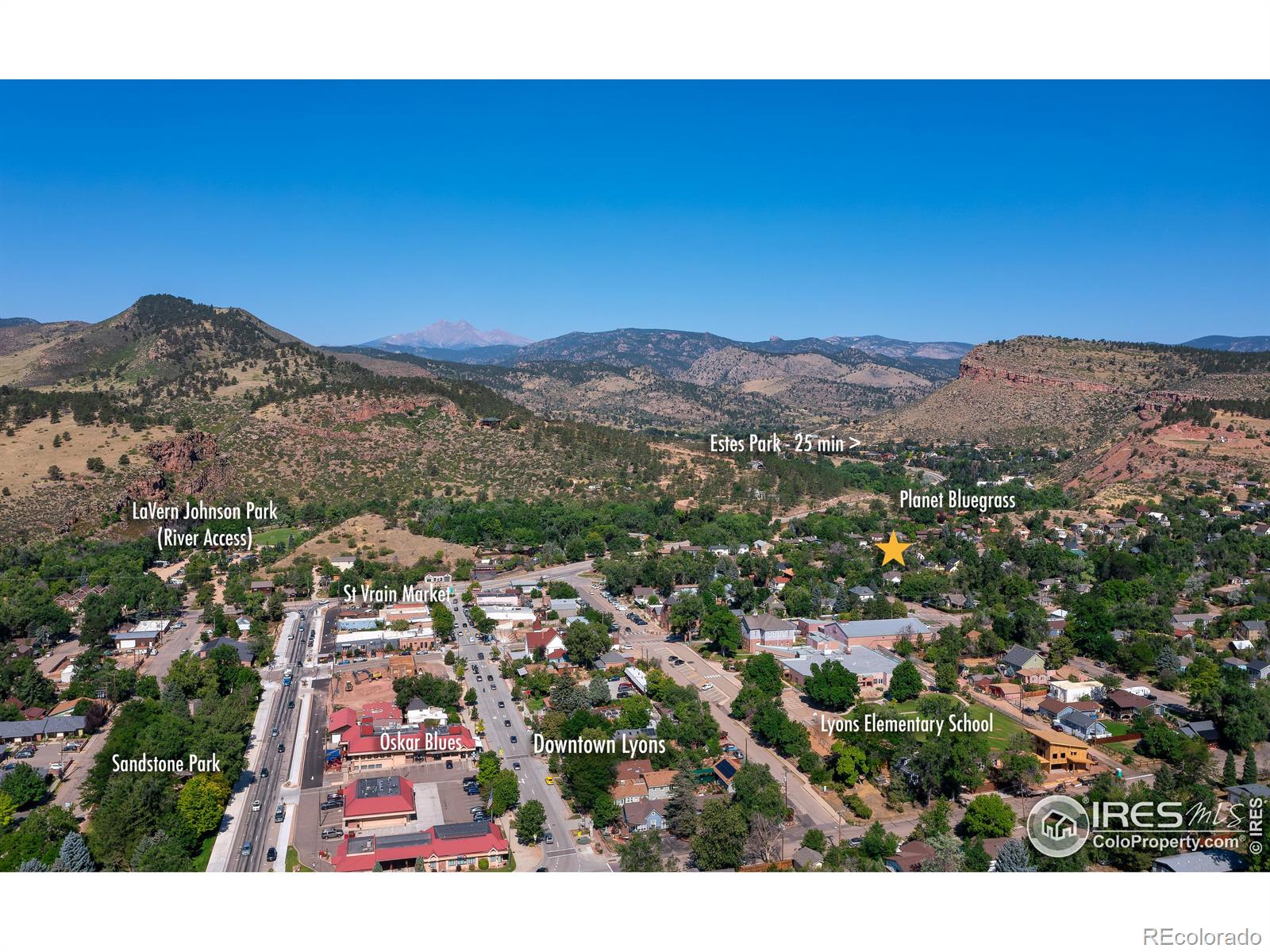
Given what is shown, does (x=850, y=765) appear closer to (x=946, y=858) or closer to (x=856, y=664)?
(x=946, y=858)

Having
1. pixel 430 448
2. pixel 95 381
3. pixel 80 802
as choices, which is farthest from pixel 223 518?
pixel 95 381

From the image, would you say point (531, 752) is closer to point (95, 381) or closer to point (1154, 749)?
point (1154, 749)

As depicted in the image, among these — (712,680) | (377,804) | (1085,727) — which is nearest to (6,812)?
(377,804)

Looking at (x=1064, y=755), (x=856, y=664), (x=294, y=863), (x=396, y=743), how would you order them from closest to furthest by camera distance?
(x=294, y=863)
(x=1064, y=755)
(x=396, y=743)
(x=856, y=664)
